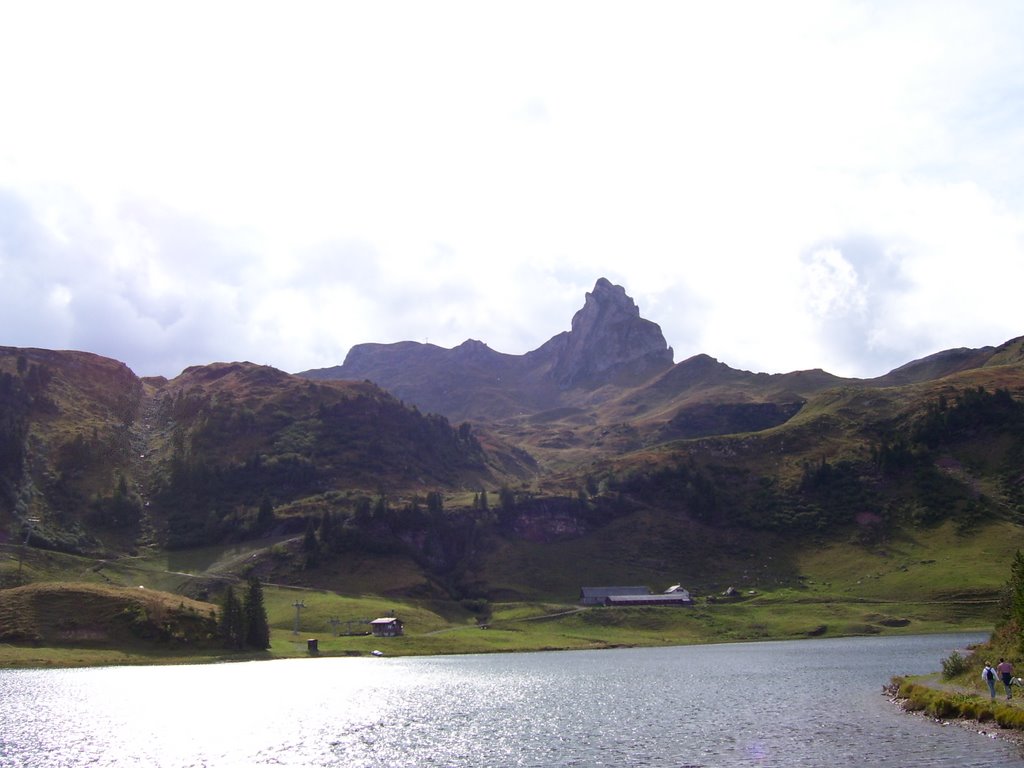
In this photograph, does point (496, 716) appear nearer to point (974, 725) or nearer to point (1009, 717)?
point (974, 725)

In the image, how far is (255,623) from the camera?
562 feet

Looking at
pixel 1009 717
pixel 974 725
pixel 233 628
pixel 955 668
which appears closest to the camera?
pixel 1009 717

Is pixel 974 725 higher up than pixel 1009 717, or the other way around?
pixel 1009 717

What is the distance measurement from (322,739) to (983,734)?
53.7m

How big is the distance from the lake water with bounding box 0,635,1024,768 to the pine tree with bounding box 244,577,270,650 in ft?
53.2

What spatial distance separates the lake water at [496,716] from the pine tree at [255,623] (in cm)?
1621

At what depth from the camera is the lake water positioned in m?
65.4

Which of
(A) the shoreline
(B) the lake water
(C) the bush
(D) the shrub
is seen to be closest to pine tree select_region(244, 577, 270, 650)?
(B) the lake water

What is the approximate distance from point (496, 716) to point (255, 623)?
309 feet

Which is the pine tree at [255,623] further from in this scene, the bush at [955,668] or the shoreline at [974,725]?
the bush at [955,668]

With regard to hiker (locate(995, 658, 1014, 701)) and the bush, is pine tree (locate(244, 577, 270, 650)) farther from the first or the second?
hiker (locate(995, 658, 1014, 701))

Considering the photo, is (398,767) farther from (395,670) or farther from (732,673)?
(395,670)

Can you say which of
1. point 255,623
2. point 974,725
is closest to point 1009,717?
point 974,725

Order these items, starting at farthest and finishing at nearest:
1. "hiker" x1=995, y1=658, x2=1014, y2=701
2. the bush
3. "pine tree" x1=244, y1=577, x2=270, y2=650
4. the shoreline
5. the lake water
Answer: "pine tree" x1=244, y1=577, x2=270, y2=650 < the bush < "hiker" x1=995, y1=658, x2=1014, y2=701 < the lake water < the shoreline
